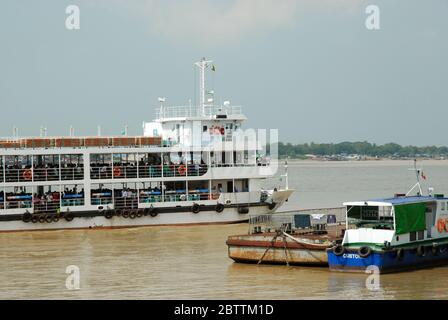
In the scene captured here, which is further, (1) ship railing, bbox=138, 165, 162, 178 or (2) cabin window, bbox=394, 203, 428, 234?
(1) ship railing, bbox=138, 165, 162, 178

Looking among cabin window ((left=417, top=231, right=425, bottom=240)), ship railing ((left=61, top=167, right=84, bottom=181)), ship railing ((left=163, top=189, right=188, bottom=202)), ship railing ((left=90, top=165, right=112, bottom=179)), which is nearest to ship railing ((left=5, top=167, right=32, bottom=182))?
ship railing ((left=61, top=167, right=84, bottom=181))

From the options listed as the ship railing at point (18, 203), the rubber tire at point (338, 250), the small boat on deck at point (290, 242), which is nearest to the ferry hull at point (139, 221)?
the ship railing at point (18, 203)

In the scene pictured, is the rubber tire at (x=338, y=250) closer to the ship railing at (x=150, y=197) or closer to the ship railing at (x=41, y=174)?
the ship railing at (x=150, y=197)

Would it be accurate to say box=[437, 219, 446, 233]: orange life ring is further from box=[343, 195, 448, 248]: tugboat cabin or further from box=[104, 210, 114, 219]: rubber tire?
box=[104, 210, 114, 219]: rubber tire

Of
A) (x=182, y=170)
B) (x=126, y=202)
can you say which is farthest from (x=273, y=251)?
(x=182, y=170)

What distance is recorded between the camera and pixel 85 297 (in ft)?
79.7

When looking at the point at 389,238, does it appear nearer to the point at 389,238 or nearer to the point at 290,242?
the point at 389,238

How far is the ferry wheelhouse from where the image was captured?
86.2ft

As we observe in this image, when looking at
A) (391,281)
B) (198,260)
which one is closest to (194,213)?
(198,260)

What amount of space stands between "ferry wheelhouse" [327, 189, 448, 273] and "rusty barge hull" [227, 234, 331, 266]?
34.8 inches

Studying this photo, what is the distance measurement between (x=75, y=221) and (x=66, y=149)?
10.5 ft

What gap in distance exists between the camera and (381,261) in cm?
2602

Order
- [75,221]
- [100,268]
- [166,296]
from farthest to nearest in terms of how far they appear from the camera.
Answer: [75,221] → [100,268] → [166,296]
